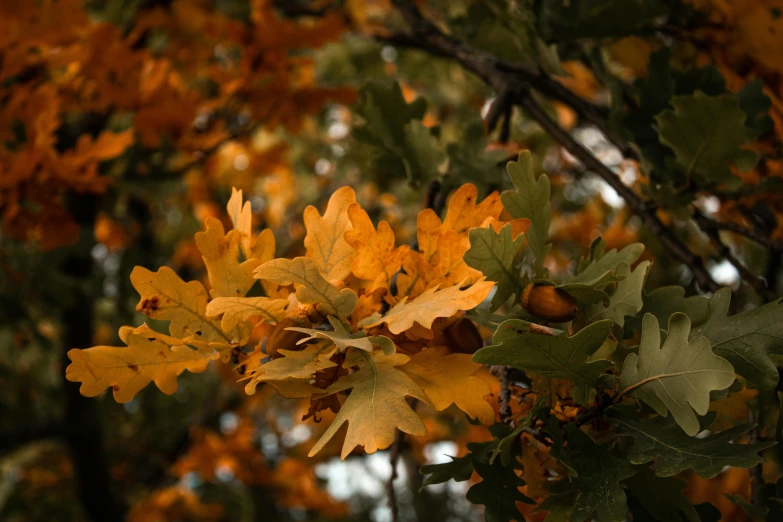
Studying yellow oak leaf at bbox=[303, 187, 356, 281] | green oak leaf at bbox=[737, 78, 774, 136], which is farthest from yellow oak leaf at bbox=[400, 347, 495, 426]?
green oak leaf at bbox=[737, 78, 774, 136]

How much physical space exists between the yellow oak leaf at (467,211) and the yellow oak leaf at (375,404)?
0.15 metres

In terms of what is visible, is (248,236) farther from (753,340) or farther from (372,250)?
(753,340)

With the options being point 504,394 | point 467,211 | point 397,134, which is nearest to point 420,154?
point 397,134

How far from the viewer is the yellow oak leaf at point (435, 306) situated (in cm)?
51

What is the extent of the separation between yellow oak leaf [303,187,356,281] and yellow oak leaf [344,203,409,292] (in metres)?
0.01

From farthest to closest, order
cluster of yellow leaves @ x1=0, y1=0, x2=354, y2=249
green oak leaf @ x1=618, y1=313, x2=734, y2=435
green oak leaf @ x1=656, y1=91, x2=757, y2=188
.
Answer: cluster of yellow leaves @ x1=0, y1=0, x2=354, y2=249 → green oak leaf @ x1=656, y1=91, x2=757, y2=188 → green oak leaf @ x1=618, y1=313, x2=734, y2=435

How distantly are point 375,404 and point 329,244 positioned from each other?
16 cm

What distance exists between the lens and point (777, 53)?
3.11ft

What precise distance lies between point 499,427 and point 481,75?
0.69m

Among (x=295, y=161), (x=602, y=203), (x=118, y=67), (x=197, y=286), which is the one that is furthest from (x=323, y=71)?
(x=197, y=286)

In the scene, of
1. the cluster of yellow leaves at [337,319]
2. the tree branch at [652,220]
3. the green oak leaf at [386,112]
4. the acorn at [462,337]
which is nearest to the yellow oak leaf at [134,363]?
the cluster of yellow leaves at [337,319]

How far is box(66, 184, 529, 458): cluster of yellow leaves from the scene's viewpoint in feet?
1.71

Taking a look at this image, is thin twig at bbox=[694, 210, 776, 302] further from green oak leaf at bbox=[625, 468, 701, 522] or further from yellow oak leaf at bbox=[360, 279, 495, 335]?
yellow oak leaf at bbox=[360, 279, 495, 335]

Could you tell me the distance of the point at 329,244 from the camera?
609 mm
